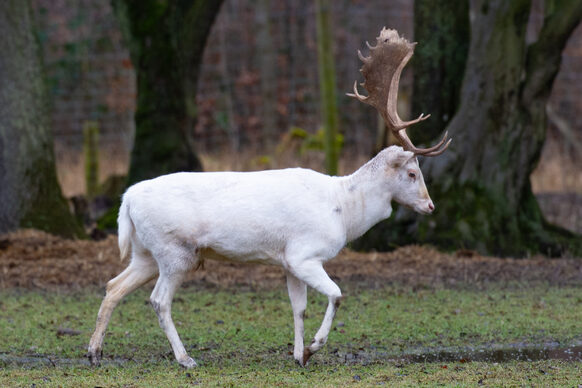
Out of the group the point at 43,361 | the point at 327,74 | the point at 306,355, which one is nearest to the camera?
the point at 306,355

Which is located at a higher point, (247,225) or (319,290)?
(247,225)

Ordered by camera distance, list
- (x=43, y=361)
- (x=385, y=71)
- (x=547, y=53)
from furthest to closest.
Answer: (x=547, y=53) < (x=385, y=71) < (x=43, y=361)

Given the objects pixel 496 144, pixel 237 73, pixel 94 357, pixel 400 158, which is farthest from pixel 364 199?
pixel 237 73

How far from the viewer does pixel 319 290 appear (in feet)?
21.8

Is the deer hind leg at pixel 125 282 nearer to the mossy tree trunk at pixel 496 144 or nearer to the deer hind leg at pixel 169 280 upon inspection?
the deer hind leg at pixel 169 280

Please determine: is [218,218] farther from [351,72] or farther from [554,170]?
[351,72]

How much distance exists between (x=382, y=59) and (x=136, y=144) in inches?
272

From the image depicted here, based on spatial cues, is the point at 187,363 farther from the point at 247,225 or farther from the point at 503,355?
the point at 503,355

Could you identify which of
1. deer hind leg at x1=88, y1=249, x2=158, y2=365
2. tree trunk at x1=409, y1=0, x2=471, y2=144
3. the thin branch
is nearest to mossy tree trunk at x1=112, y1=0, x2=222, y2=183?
tree trunk at x1=409, y1=0, x2=471, y2=144

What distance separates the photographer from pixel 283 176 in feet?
23.0

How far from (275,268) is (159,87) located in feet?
12.0

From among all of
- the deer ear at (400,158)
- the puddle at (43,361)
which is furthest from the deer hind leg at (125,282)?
the deer ear at (400,158)

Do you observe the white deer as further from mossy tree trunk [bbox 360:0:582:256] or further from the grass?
mossy tree trunk [bbox 360:0:582:256]

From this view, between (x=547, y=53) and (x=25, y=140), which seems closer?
(x=547, y=53)
